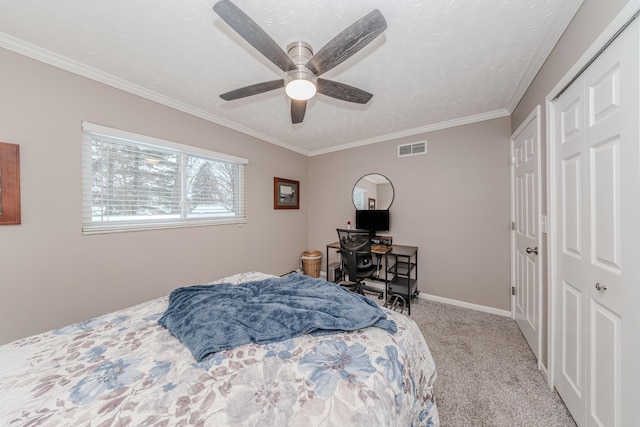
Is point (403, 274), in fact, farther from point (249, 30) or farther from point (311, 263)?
point (249, 30)

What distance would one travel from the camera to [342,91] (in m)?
1.72

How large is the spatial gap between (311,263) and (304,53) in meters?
3.13

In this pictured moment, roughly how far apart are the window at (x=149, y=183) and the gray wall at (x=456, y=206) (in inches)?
90.4

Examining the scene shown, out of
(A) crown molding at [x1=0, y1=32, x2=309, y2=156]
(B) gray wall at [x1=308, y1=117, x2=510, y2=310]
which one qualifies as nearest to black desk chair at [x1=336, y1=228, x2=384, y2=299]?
(B) gray wall at [x1=308, y1=117, x2=510, y2=310]

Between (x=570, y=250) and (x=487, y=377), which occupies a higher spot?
(x=570, y=250)

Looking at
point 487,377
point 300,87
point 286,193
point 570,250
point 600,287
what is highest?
point 300,87

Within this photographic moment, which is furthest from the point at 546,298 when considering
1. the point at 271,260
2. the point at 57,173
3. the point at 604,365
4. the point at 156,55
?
the point at 57,173

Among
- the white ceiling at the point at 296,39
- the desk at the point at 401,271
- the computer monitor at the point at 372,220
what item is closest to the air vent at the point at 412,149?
the white ceiling at the point at 296,39

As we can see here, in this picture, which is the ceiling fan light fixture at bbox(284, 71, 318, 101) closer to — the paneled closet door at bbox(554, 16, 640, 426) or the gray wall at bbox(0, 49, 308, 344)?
the paneled closet door at bbox(554, 16, 640, 426)

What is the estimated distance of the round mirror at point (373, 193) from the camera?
3.49 m

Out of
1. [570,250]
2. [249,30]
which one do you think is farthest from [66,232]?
[570,250]

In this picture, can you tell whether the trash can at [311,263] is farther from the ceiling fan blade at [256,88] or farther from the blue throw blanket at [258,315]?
the ceiling fan blade at [256,88]

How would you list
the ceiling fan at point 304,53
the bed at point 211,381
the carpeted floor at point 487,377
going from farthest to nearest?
the carpeted floor at point 487,377 → the ceiling fan at point 304,53 → the bed at point 211,381

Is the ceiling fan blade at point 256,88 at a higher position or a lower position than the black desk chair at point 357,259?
higher
